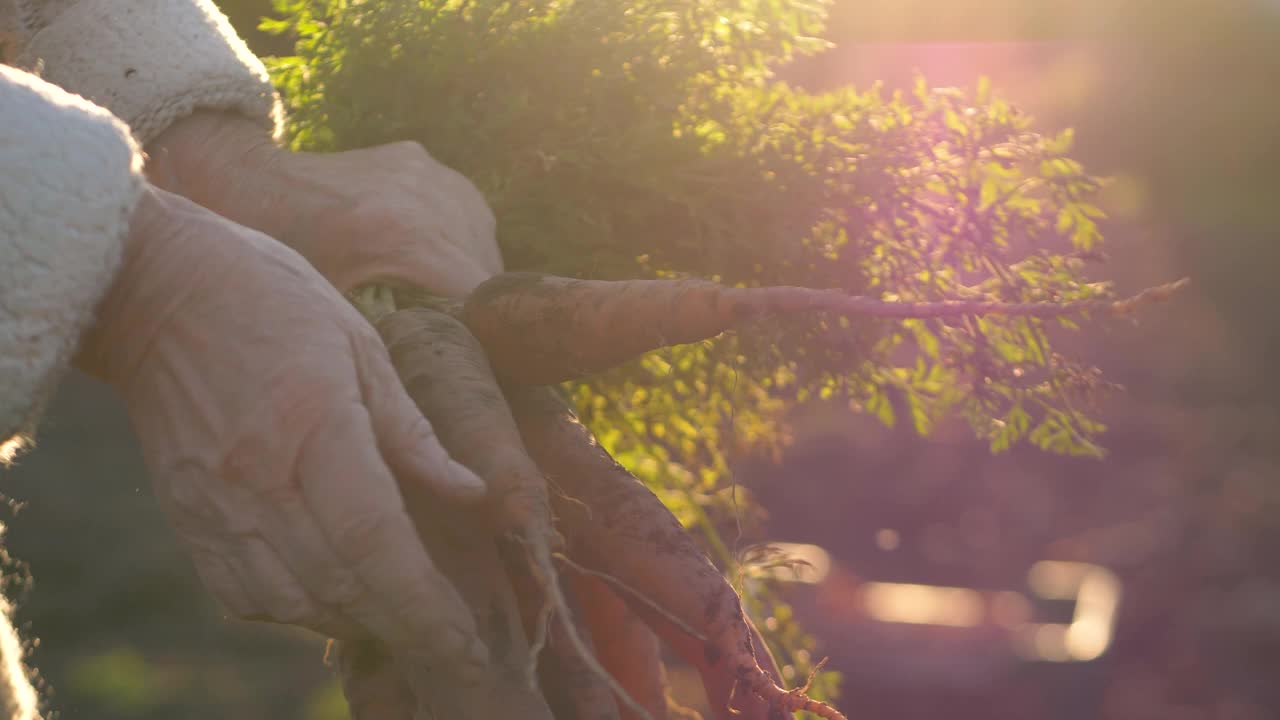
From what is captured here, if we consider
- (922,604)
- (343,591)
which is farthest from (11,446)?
(922,604)

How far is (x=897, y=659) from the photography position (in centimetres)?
349

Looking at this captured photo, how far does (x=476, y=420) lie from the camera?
1.38 metres

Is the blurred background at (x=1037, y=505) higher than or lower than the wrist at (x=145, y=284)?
lower

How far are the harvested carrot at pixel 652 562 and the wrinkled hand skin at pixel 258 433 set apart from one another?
15.0 inches

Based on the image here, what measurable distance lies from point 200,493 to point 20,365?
0.68ft

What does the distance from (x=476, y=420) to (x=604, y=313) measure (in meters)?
0.23

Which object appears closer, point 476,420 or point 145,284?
point 145,284

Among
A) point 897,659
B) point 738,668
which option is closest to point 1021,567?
point 897,659

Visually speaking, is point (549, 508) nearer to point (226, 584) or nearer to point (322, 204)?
point (226, 584)

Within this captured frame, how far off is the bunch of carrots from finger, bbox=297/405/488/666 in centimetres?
12

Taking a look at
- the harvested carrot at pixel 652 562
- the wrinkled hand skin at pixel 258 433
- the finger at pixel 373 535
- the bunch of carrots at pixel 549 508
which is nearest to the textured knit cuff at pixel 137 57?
the bunch of carrots at pixel 549 508

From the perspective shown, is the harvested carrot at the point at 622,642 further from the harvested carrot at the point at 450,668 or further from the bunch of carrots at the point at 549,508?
the harvested carrot at the point at 450,668

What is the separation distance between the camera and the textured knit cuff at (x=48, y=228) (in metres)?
0.98

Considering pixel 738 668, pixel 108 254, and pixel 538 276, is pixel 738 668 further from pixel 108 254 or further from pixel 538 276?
pixel 108 254
